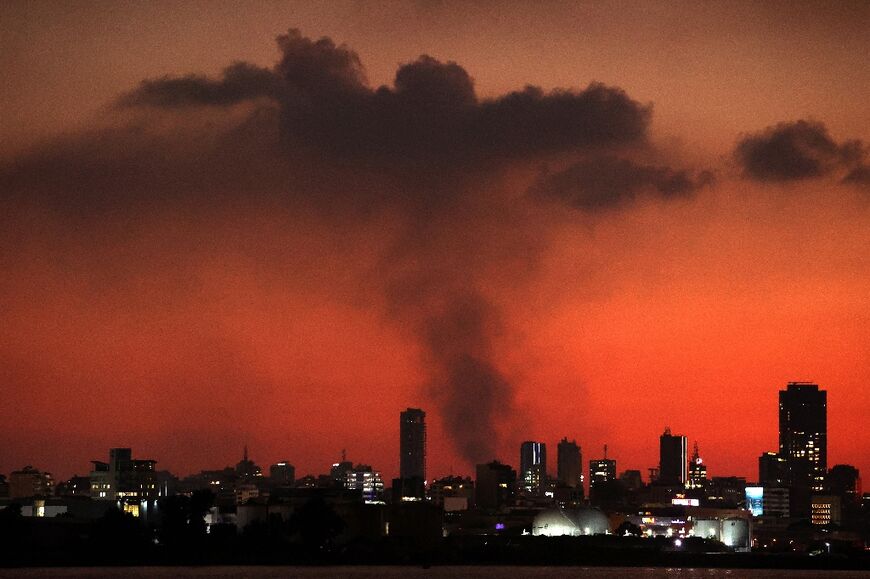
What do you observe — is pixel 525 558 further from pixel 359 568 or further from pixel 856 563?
pixel 856 563

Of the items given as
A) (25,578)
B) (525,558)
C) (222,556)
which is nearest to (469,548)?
(525,558)

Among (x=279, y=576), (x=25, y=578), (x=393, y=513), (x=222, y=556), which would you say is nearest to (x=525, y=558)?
(x=393, y=513)

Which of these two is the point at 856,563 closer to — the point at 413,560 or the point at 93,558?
the point at 413,560

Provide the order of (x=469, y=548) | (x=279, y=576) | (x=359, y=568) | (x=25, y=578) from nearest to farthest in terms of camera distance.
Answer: (x=25, y=578)
(x=279, y=576)
(x=359, y=568)
(x=469, y=548)

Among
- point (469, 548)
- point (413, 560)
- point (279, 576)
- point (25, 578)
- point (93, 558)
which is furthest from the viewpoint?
point (469, 548)

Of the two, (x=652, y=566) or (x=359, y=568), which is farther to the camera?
(x=652, y=566)

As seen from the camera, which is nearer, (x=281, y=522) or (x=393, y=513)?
(x=281, y=522)

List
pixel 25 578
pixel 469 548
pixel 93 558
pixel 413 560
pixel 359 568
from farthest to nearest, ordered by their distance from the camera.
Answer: pixel 469 548 → pixel 413 560 → pixel 359 568 → pixel 93 558 → pixel 25 578

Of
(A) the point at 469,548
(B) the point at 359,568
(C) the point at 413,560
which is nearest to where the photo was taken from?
(B) the point at 359,568
